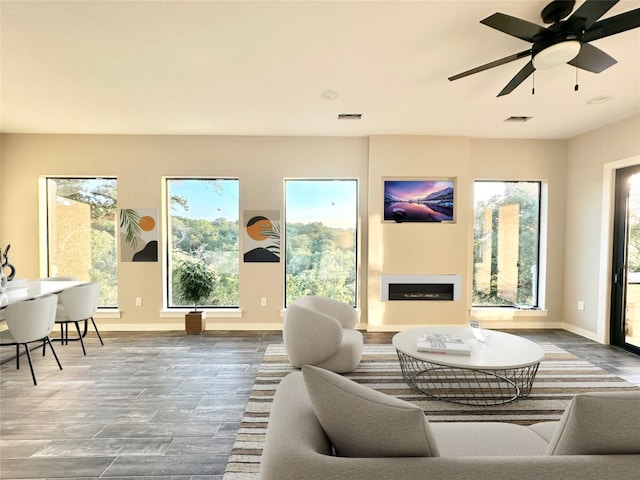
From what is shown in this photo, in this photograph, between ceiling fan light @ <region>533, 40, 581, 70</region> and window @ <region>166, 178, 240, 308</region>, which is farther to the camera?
window @ <region>166, 178, 240, 308</region>

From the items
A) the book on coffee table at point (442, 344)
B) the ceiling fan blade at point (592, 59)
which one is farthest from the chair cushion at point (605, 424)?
the ceiling fan blade at point (592, 59)

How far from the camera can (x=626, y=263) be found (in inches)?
158

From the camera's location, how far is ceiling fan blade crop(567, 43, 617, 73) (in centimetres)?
200

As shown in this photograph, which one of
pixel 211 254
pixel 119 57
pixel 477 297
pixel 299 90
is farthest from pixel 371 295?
pixel 119 57

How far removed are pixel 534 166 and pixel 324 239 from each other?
3444mm

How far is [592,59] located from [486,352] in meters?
2.29

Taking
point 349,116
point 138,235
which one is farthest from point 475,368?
point 138,235

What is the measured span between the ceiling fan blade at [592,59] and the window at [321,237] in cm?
302

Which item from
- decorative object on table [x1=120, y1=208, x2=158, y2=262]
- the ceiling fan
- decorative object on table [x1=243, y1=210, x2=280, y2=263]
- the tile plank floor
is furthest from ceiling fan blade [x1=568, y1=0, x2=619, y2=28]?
decorative object on table [x1=120, y1=208, x2=158, y2=262]

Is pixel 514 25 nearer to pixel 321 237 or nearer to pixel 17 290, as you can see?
pixel 321 237

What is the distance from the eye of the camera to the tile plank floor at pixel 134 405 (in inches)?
77.7

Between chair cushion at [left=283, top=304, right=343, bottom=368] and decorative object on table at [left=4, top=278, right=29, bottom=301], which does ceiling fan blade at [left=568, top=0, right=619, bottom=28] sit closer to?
chair cushion at [left=283, top=304, right=343, bottom=368]

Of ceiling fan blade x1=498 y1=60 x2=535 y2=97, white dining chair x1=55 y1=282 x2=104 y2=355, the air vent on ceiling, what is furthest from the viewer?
the air vent on ceiling

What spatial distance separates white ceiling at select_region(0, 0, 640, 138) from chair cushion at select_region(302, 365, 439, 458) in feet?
7.23
